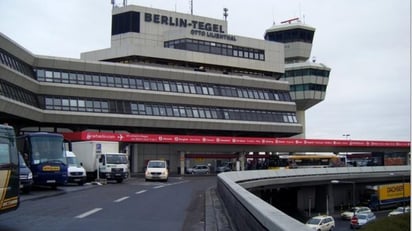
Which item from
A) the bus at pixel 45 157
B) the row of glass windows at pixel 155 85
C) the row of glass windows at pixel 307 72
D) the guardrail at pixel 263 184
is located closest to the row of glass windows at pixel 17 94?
the row of glass windows at pixel 155 85

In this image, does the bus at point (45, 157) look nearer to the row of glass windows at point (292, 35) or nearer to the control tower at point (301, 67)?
the control tower at point (301, 67)

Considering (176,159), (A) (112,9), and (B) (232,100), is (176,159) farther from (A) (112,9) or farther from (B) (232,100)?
(A) (112,9)

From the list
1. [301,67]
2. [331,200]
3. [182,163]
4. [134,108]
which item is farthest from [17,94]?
[301,67]

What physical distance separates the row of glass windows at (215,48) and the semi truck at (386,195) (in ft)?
96.2

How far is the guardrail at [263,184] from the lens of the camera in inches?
250

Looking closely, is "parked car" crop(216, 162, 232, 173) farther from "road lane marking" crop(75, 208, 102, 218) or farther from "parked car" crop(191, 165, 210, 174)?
"road lane marking" crop(75, 208, 102, 218)

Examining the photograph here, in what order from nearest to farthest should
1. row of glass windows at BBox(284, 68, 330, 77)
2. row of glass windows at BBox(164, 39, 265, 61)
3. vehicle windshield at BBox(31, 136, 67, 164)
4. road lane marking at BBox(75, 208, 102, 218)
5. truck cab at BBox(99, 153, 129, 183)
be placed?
road lane marking at BBox(75, 208, 102, 218) < vehicle windshield at BBox(31, 136, 67, 164) < truck cab at BBox(99, 153, 129, 183) < row of glass windows at BBox(164, 39, 265, 61) < row of glass windows at BBox(284, 68, 330, 77)

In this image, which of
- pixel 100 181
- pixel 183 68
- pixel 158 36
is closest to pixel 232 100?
pixel 183 68

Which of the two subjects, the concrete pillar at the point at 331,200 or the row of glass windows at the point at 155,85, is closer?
the concrete pillar at the point at 331,200

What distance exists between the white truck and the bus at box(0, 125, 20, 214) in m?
25.8

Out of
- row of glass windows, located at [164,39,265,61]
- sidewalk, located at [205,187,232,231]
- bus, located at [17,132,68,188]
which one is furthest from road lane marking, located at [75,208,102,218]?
row of glass windows, located at [164,39,265,61]

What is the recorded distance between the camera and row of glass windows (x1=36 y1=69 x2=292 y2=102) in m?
62.6

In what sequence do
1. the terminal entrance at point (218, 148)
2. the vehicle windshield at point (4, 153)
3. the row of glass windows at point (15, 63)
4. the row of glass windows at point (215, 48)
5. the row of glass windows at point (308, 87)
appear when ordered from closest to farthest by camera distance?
the vehicle windshield at point (4, 153) → the row of glass windows at point (15, 63) → the terminal entrance at point (218, 148) → the row of glass windows at point (215, 48) → the row of glass windows at point (308, 87)

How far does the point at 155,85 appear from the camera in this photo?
68938 mm
